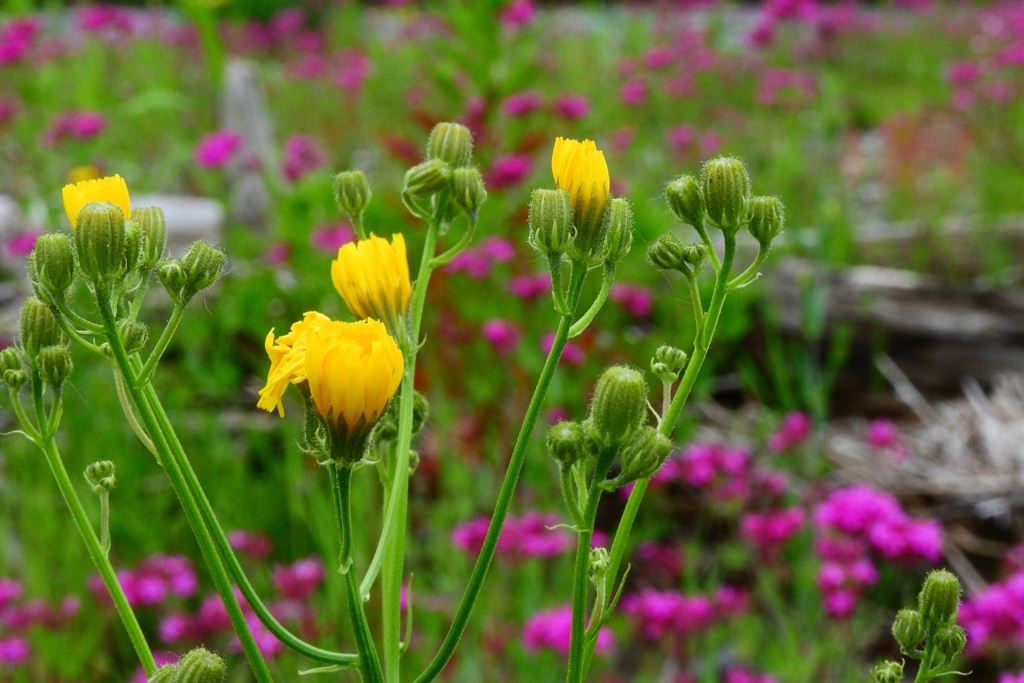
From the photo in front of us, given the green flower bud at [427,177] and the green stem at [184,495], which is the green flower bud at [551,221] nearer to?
the green flower bud at [427,177]

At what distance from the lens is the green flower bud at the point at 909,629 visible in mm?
692

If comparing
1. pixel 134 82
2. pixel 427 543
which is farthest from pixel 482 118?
pixel 134 82

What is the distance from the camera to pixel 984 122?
5.02 m

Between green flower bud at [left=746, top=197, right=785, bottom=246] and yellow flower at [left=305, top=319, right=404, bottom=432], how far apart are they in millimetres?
316

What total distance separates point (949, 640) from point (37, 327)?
0.65m

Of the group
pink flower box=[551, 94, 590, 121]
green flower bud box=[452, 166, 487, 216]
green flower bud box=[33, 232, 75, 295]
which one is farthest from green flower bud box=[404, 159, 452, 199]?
pink flower box=[551, 94, 590, 121]

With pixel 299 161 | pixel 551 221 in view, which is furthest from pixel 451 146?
pixel 299 161

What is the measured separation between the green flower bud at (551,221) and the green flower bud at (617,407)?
90 mm

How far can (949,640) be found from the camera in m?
0.68

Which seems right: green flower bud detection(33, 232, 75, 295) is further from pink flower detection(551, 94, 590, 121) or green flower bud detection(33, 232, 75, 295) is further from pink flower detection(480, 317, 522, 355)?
pink flower detection(551, 94, 590, 121)

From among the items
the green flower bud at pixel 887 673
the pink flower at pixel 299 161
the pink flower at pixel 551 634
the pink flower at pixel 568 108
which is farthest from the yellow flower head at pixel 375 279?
the pink flower at pixel 299 161

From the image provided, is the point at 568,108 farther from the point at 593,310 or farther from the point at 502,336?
the point at 593,310

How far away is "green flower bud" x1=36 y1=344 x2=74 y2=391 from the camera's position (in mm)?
632

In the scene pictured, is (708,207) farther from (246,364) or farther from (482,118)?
(246,364)
